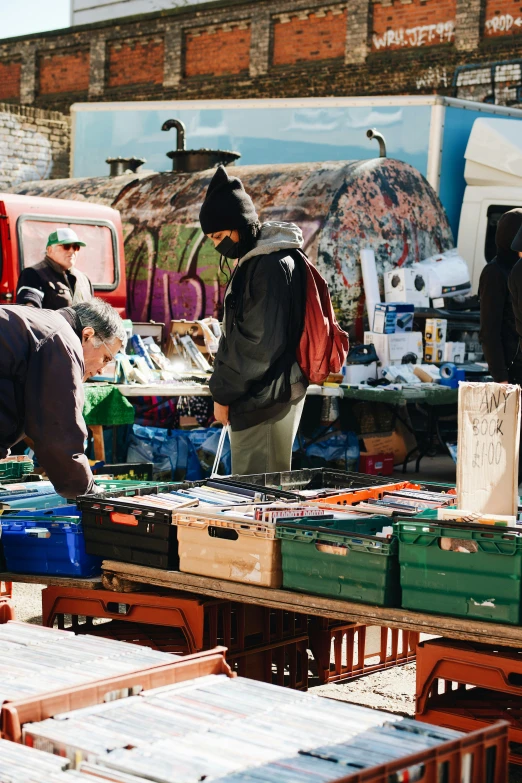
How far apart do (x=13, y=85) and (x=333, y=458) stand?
892 inches

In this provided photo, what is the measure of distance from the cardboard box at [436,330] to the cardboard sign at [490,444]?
24.2 ft

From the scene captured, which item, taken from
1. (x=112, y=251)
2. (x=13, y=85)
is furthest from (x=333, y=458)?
(x=13, y=85)

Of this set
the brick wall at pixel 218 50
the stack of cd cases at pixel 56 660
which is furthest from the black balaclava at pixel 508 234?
the brick wall at pixel 218 50

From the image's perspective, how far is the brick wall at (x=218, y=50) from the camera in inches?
974

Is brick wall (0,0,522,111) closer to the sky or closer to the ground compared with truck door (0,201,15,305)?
closer to the sky

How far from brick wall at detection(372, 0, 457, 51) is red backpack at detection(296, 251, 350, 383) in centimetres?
1645

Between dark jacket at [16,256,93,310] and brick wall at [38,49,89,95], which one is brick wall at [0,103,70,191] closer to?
brick wall at [38,49,89,95]

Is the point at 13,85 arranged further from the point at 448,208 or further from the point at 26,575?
the point at 26,575

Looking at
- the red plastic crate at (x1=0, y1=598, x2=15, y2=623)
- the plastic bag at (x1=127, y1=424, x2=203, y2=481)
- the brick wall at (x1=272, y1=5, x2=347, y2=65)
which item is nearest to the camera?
the red plastic crate at (x1=0, y1=598, x2=15, y2=623)

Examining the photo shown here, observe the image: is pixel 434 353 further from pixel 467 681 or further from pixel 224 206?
pixel 467 681

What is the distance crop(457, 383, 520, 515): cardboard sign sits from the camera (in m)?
3.97

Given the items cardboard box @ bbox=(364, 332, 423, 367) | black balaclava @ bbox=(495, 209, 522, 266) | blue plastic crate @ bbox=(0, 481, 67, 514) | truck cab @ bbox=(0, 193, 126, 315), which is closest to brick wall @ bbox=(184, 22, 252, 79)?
truck cab @ bbox=(0, 193, 126, 315)

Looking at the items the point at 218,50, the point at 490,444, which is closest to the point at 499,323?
the point at 490,444

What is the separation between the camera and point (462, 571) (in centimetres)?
379
